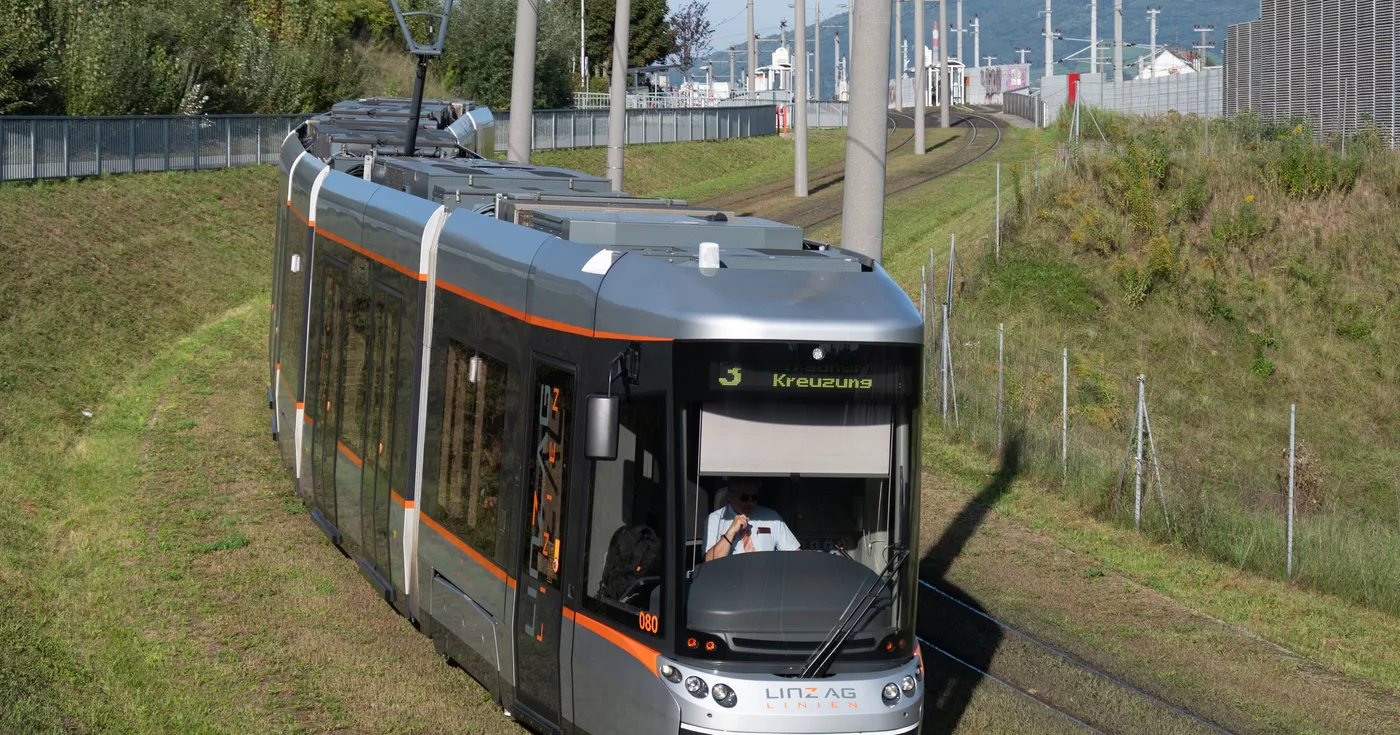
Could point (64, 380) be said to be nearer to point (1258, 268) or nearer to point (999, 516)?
point (999, 516)

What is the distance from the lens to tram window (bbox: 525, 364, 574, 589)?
897 centimetres

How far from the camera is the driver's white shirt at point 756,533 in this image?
27.4ft

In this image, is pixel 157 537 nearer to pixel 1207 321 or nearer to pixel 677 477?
pixel 677 477

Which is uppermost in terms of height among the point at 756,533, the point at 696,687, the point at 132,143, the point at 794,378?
the point at 132,143

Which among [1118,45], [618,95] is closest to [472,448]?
A: [618,95]

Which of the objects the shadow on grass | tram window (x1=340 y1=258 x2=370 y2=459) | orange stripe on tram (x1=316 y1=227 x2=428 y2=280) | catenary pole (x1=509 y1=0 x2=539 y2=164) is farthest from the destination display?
catenary pole (x1=509 y1=0 x2=539 y2=164)

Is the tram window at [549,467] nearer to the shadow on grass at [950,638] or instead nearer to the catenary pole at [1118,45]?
the shadow on grass at [950,638]

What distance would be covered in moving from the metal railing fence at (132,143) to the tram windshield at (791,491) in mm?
28082

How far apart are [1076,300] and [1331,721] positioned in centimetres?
2134

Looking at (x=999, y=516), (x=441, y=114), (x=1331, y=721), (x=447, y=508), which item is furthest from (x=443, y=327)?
(x=441, y=114)

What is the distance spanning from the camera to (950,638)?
508 inches

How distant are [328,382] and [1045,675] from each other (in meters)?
6.60

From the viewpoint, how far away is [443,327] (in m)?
10.9

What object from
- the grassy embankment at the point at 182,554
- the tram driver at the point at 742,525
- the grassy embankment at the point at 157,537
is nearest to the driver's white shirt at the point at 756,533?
the tram driver at the point at 742,525
